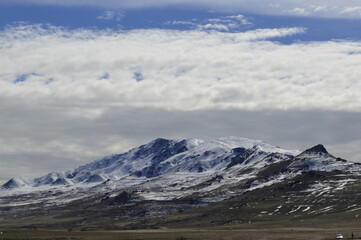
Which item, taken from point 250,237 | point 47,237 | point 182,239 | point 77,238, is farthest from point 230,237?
point 47,237

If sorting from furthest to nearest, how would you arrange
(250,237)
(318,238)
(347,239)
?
(250,237) < (318,238) < (347,239)

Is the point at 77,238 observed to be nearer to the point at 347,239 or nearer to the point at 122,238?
the point at 122,238

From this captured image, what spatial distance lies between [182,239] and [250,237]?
2040 cm

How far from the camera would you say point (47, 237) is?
16600 cm

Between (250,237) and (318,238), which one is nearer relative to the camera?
(318,238)

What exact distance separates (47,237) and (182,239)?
4184 centimetres

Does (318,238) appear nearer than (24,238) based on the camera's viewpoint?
Yes

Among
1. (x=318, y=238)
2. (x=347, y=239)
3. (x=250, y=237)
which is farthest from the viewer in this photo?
(x=250, y=237)

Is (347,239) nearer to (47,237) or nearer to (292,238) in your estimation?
(292,238)

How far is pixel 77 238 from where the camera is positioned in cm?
16050

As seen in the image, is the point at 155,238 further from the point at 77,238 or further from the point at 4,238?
the point at 4,238

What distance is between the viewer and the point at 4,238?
15838 centimetres

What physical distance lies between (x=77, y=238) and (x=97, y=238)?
5.51 metres

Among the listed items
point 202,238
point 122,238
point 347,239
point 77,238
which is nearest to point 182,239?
point 202,238
